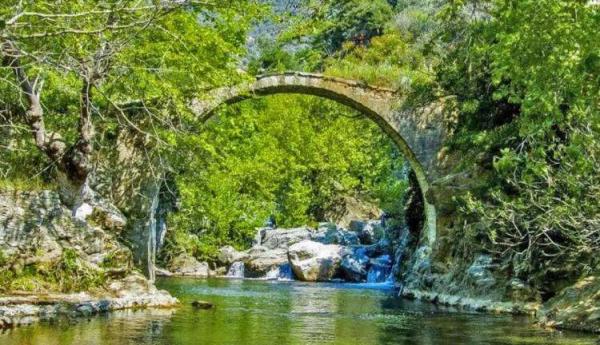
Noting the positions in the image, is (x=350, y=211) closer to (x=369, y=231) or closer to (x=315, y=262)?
(x=369, y=231)

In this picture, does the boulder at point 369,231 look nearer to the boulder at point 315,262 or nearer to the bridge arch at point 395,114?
the boulder at point 315,262

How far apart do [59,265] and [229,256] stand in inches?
684

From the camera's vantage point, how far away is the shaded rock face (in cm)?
1041

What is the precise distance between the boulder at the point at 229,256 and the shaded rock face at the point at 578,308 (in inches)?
693

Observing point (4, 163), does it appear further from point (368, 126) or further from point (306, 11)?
point (368, 126)

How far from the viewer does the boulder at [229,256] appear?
94.0 feet

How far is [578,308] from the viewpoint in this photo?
35.8 feet

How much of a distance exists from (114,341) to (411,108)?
12380mm


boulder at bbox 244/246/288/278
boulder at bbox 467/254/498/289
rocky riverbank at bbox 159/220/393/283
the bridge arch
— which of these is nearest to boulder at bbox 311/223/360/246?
rocky riverbank at bbox 159/220/393/283

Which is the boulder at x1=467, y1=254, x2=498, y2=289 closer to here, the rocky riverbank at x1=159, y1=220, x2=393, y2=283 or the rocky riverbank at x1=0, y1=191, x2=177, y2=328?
the rocky riverbank at x1=0, y1=191, x2=177, y2=328

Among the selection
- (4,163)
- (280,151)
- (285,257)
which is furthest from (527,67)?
(280,151)

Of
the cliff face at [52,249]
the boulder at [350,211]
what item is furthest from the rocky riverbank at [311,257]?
the cliff face at [52,249]

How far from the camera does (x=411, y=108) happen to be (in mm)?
19438

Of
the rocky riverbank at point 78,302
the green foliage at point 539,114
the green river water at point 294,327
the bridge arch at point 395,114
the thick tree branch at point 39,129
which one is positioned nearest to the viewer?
the green foliage at point 539,114
